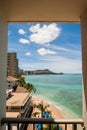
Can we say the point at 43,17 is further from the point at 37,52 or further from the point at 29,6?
the point at 37,52

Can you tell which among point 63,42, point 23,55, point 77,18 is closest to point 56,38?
point 63,42

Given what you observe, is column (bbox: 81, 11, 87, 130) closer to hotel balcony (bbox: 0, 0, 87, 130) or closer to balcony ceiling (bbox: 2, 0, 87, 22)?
hotel balcony (bbox: 0, 0, 87, 130)

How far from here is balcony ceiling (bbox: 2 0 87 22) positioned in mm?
2084

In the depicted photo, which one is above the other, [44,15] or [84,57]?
[44,15]

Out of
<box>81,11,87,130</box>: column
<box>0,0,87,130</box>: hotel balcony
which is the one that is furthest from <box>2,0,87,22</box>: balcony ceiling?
<box>81,11,87,130</box>: column

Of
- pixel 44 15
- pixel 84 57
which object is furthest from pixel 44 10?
pixel 84 57

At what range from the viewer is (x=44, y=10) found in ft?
7.57

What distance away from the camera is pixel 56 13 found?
7.86ft

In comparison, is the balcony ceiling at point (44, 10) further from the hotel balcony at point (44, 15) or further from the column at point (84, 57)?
the column at point (84, 57)

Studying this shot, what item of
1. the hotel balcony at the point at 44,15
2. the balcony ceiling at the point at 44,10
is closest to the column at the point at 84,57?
the hotel balcony at the point at 44,15

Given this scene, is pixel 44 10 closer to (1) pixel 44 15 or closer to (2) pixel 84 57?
(1) pixel 44 15

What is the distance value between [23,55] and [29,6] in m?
38.8

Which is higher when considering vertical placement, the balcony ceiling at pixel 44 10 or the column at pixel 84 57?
the balcony ceiling at pixel 44 10

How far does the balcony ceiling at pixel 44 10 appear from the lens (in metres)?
2.08
